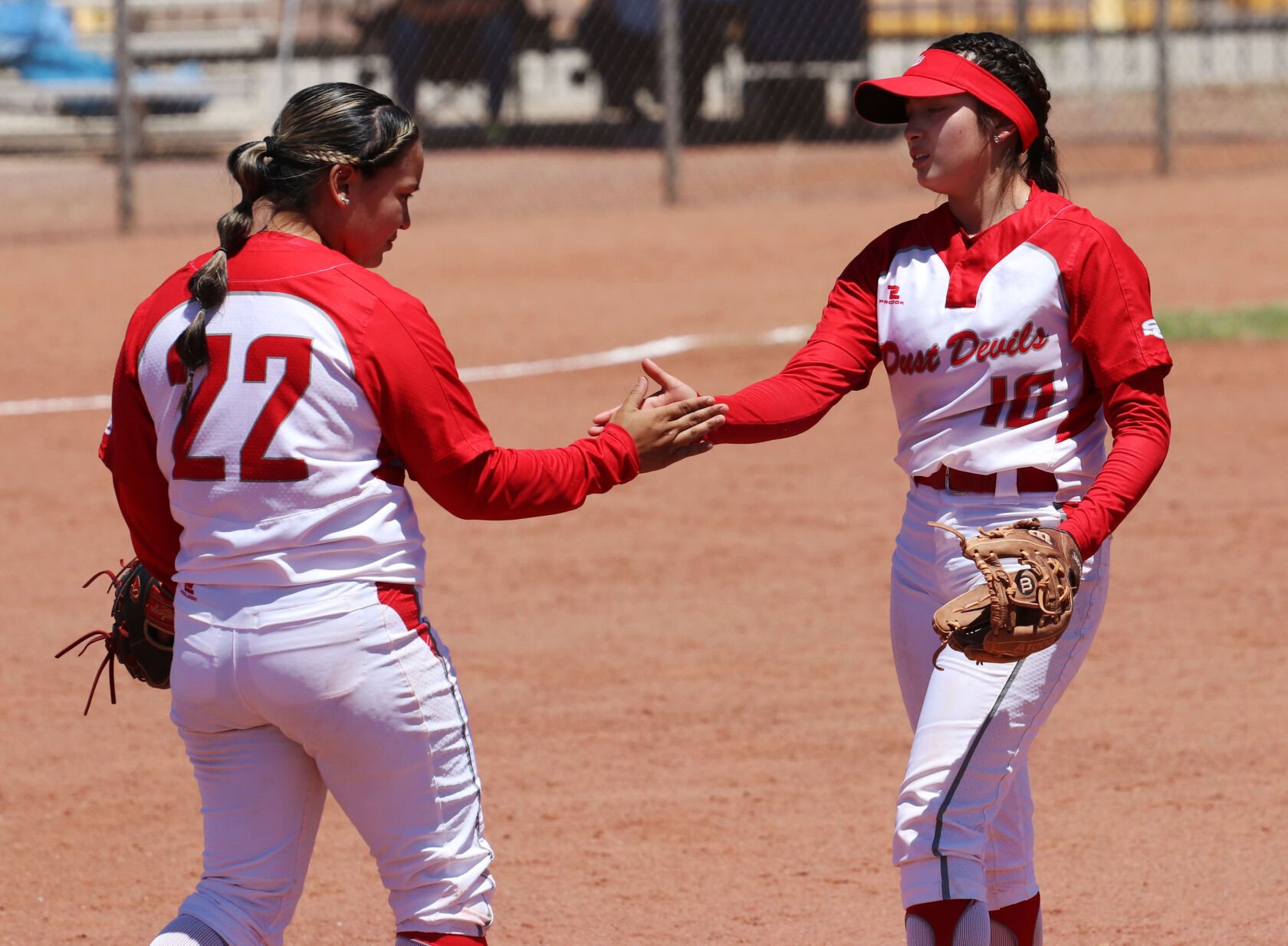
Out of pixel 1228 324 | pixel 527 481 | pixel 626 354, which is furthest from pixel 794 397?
pixel 1228 324

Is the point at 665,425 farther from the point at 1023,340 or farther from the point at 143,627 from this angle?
the point at 143,627

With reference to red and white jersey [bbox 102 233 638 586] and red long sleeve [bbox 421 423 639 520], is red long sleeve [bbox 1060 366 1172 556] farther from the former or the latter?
red and white jersey [bbox 102 233 638 586]

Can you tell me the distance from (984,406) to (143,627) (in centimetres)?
158

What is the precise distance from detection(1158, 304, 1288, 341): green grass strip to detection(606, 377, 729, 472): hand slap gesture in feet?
27.5

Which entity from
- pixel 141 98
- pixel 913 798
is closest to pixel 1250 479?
pixel 913 798

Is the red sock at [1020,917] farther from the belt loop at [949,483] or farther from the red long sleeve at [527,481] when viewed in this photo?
the red long sleeve at [527,481]

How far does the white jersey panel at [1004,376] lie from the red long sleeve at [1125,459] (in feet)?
0.28

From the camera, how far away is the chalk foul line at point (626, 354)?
10859 millimetres

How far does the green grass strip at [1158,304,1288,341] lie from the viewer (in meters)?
11.4

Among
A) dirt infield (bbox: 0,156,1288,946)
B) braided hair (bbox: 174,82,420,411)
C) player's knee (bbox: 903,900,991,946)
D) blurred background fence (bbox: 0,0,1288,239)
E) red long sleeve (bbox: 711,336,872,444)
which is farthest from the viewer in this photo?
blurred background fence (bbox: 0,0,1288,239)

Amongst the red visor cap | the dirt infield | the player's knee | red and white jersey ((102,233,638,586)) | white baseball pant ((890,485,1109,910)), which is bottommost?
the dirt infield

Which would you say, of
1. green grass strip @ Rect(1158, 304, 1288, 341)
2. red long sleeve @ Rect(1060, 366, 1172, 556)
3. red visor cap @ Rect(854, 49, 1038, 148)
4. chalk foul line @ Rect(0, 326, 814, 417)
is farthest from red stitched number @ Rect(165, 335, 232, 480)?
green grass strip @ Rect(1158, 304, 1288, 341)

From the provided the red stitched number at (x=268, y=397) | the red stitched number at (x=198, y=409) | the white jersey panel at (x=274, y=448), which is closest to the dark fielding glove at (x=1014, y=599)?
the white jersey panel at (x=274, y=448)

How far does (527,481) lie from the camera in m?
2.97
